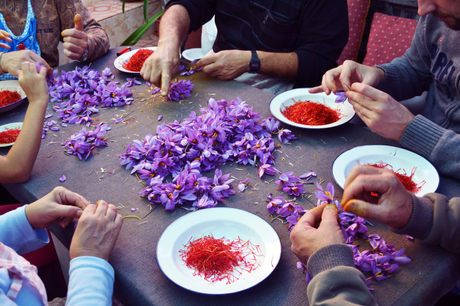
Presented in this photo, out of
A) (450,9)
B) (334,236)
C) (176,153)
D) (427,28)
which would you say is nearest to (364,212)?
(334,236)

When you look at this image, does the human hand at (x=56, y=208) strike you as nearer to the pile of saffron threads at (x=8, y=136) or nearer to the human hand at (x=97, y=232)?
the human hand at (x=97, y=232)

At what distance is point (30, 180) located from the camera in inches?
41.4

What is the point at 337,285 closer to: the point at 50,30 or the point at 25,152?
the point at 25,152

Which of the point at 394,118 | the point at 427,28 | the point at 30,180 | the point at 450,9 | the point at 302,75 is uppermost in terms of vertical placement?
the point at 450,9

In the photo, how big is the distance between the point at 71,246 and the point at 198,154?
468 millimetres

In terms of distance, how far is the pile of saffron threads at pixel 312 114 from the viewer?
1.27 m

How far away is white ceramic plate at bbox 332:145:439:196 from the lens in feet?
3.19

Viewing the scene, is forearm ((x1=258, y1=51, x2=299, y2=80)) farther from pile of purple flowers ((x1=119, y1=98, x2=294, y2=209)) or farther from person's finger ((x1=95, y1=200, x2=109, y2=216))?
person's finger ((x1=95, y1=200, x2=109, y2=216))

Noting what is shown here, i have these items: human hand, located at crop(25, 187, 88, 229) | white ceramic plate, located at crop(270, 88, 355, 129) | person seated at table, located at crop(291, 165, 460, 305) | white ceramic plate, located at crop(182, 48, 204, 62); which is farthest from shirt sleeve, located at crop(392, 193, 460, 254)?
white ceramic plate, located at crop(182, 48, 204, 62)

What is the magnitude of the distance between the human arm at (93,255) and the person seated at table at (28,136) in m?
0.34

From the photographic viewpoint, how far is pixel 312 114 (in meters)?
1.29

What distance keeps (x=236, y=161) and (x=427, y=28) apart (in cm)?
100

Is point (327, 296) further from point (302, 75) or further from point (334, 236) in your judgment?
point (302, 75)

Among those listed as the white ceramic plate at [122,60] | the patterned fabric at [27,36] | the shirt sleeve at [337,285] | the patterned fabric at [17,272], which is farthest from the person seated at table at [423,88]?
the patterned fabric at [27,36]
